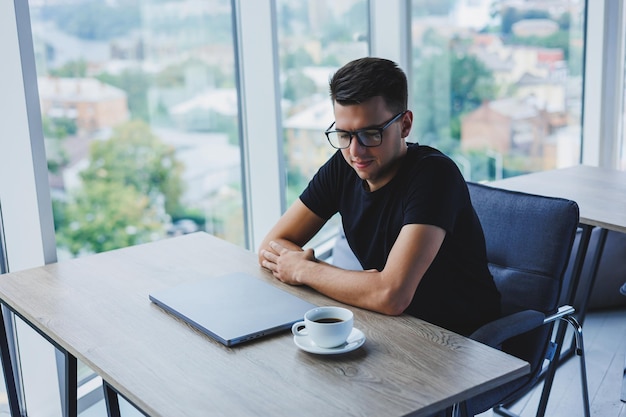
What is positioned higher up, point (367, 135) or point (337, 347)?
point (367, 135)

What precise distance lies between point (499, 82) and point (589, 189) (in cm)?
196

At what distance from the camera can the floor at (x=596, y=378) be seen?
273cm

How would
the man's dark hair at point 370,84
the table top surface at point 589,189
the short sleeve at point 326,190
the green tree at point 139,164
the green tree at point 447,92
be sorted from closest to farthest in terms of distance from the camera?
1. the man's dark hair at point 370,84
2. the short sleeve at point 326,190
3. the table top surface at point 589,189
4. the green tree at point 139,164
5. the green tree at point 447,92

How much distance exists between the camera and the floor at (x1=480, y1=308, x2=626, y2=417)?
2729mm

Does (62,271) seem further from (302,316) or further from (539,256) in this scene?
(539,256)

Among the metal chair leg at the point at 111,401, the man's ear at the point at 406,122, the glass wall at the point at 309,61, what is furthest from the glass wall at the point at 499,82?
the metal chair leg at the point at 111,401

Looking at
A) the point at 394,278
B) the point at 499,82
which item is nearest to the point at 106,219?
the point at 394,278

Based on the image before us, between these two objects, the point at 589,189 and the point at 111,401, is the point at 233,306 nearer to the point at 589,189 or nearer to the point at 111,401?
the point at 111,401

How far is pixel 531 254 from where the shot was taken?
202 centimetres

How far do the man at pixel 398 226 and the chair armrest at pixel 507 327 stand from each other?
0.09 m

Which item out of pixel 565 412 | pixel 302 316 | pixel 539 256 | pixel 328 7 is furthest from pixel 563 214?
pixel 328 7

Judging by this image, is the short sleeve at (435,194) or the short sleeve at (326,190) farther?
the short sleeve at (326,190)

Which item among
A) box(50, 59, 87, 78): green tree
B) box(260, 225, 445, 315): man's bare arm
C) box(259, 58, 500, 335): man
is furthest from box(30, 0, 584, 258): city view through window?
box(260, 225, 445, 315): man's bare arm

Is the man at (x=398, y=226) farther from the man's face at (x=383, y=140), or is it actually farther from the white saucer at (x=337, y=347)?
the white saucer at (x=337, y=347)
